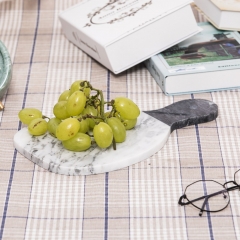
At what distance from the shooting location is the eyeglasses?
0.93 m

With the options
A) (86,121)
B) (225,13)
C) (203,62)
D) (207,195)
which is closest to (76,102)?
(86,121)

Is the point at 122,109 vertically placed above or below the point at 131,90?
above

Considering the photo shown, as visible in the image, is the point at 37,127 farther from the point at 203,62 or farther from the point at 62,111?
the point at 203,62

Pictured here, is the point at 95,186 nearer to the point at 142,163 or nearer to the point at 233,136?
the point at 142,163

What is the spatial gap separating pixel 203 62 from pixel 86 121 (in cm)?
38

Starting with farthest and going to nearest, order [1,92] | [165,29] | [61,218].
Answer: [165,29] < [1,92] < [61,218]

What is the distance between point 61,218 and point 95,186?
0.31 ft

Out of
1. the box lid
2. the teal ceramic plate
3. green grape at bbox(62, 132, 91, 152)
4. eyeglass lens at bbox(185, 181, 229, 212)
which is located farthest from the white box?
eyeglass lens at bbox(185, 181, 229, 212)

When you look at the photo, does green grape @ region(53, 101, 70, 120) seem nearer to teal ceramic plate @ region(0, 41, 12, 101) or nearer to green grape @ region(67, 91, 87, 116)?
green grape @ region(67, 91, 87, 116)

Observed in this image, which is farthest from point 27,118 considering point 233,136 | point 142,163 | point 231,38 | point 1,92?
point 231,38

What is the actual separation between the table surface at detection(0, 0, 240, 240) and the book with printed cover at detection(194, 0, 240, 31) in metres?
0.22

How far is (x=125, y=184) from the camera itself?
984 mm

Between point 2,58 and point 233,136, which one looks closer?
point 233,136

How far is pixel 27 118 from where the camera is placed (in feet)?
3.56
